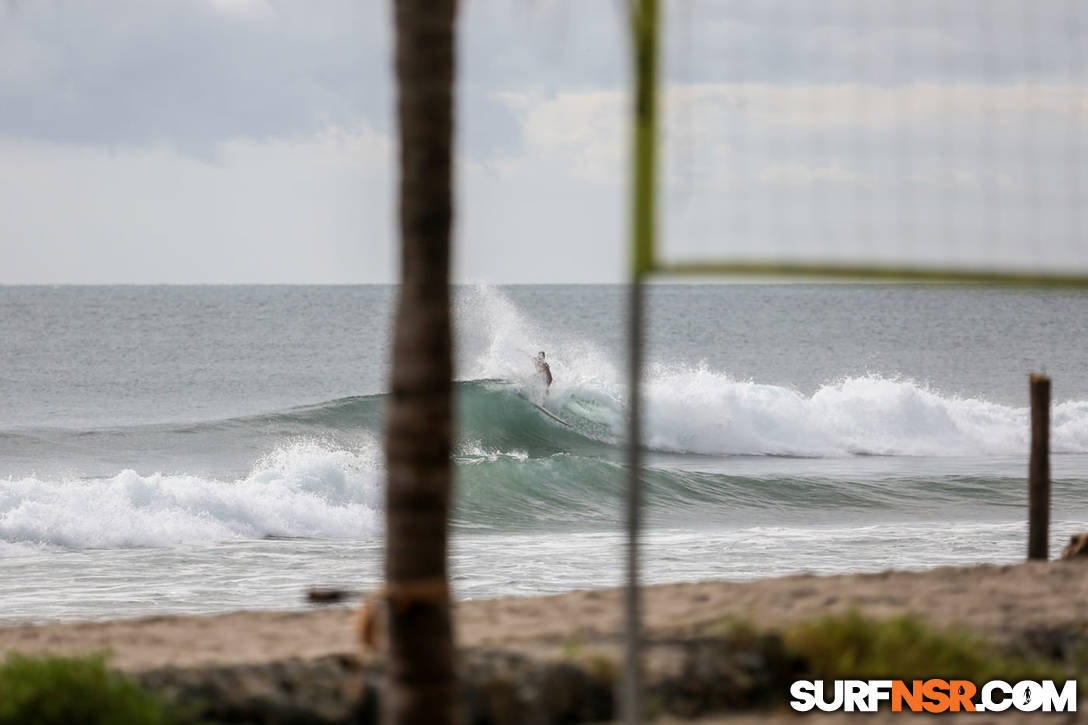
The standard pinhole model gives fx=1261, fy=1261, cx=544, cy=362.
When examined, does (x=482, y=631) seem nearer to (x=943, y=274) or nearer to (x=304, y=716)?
(x=304, y=716)

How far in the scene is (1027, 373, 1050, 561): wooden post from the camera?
30.4 ft

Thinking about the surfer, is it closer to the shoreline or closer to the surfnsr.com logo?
the shoreline

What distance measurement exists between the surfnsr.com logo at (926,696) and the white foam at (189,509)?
36.9ft

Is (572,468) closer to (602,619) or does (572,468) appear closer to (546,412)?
(546,412)

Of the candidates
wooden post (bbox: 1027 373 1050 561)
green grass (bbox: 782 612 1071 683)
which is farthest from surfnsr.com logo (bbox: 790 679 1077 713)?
wooden post (bbox: 1027 373 1050 561)

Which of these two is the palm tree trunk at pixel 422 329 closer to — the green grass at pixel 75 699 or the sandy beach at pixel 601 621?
the green grass at pixel 75 699

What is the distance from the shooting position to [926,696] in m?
5.23

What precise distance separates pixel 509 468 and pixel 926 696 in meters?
15.1

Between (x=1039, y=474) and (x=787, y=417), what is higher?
(x=1039, y=474)

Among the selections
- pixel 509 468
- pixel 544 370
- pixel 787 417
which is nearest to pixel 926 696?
pixel 509 468

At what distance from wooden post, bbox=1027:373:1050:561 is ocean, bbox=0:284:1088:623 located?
1241 millimetres

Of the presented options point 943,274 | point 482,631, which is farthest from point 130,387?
point 943,274

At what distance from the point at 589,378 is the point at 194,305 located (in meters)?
67.6

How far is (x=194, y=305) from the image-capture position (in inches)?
3654
